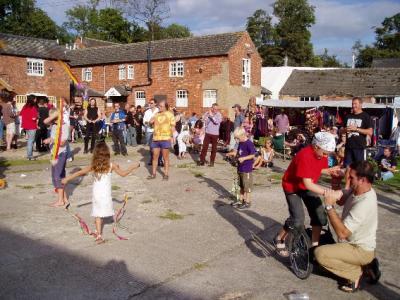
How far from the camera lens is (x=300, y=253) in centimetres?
500

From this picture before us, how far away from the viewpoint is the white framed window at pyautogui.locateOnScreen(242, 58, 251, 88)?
3616 cm

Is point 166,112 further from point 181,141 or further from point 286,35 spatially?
point 286,35

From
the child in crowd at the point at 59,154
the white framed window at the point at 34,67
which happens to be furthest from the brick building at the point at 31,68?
the child in crowd at the point at 59,154

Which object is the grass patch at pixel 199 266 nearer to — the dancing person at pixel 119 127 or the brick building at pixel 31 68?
the dancing person at pixel 119 127

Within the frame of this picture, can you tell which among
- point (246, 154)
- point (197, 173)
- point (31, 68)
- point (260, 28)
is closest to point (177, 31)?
point (260, 28)

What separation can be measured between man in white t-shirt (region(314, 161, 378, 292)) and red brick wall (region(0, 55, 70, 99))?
100 ft

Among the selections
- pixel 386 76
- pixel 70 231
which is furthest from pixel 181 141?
pixel 386 76

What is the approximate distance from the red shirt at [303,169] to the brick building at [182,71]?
94.1 ft

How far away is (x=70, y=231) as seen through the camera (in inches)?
250

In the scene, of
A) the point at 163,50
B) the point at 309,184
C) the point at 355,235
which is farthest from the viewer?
the point at 163,50

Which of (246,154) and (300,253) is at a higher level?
Answer: (246,154)

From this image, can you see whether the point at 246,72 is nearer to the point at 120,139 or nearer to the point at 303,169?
the point at 120,139

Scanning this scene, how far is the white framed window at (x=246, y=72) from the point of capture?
3616cm

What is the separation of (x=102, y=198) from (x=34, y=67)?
109 feet
